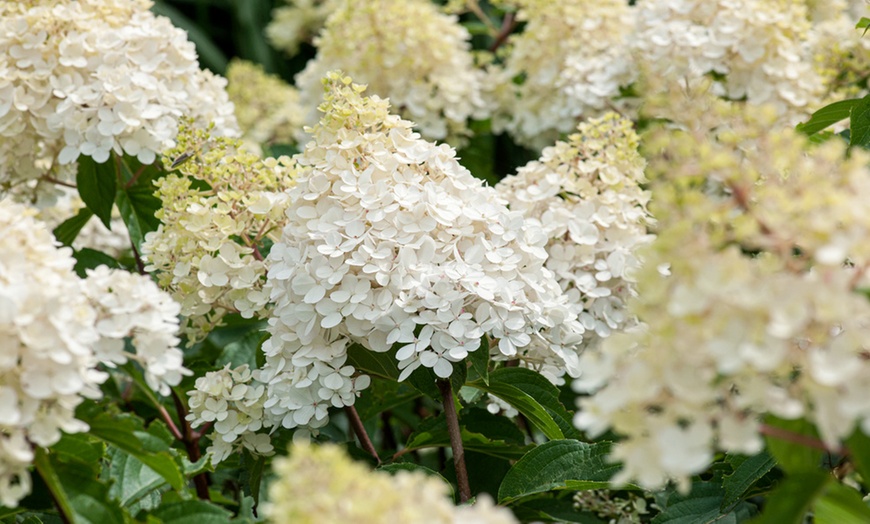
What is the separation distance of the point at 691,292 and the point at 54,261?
58 centimetres

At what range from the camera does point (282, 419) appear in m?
1.17

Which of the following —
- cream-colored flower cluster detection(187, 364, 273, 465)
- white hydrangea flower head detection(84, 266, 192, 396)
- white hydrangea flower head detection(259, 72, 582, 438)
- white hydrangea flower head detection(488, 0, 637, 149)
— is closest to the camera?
white hydrangea flower head detection(84, 266, 192, 396)

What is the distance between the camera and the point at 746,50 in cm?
172

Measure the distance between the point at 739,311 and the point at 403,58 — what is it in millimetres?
1442

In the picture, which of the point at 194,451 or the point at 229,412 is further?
the point at 194,451

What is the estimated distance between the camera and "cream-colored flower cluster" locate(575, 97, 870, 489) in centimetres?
64

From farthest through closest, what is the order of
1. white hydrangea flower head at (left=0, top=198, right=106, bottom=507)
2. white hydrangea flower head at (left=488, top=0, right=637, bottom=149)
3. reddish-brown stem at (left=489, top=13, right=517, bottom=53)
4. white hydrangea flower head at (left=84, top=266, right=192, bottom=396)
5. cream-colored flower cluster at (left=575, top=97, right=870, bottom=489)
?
1. reddish-brown stem at (left=489, top=13, right=517, bottom=53)
2. white hydrangea flower head at (left=488, top=0, right=637, bottom=149)
3. white hydrangea flower head at (left=84, top=266, right=192, bottom=396)
4. white hydrangea flower head at (left=0, top=198, right=106, bottom=507)
5. cream-colored flower cluster at (left=575, top=97, right=870, bottom=489)

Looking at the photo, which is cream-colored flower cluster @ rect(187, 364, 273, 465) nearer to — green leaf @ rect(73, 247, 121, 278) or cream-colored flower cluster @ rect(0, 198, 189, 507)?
cream-colored flower cluster @ rect(0, 198, 189, 507)

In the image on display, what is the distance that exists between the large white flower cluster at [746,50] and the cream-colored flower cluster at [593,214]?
36cm

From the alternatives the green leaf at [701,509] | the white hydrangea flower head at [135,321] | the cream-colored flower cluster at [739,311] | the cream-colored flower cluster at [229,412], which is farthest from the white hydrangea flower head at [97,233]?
the cream-colored flower cluster at [739,311]

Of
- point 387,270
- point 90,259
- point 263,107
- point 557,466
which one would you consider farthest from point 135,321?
point 263,107

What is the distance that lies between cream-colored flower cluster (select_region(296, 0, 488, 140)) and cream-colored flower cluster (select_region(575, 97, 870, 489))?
4.33 feet

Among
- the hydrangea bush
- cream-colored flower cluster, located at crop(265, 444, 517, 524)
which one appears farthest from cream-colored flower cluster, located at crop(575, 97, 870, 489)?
cream-colored flower cluster, located at crop(265, 444, 517, 524)

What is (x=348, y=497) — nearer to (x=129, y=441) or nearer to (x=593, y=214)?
(x=129, y=441)
